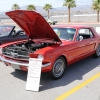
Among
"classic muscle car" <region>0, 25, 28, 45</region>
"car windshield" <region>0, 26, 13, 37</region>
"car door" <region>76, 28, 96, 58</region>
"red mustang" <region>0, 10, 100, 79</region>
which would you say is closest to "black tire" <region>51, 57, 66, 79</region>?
"red mustang" <region>0, 10, 100, 79</region>

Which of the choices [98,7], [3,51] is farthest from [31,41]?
[98,7]

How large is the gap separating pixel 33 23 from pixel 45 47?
0.76 m

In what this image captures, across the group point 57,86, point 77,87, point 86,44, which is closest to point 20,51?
point 57,86

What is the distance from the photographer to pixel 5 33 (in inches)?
311

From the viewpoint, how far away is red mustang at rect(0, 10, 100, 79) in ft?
14.0

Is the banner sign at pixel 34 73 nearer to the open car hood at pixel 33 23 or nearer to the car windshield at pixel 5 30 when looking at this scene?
the open car hood at pixel 33 23

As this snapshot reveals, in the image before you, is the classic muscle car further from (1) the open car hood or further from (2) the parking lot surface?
(1) the open car hood

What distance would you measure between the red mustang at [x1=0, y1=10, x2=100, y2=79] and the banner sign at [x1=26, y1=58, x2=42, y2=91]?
0.41ft

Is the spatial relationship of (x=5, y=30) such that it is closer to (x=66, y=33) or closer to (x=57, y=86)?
(x=66, y=33)

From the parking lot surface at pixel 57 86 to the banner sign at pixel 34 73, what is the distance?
0.16 meters

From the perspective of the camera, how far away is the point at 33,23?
4746 millimetres

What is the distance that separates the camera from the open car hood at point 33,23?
4242 mm

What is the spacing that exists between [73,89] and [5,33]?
194 inches

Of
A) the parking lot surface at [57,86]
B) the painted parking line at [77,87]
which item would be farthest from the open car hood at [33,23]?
the painted parking line at [77,87]
